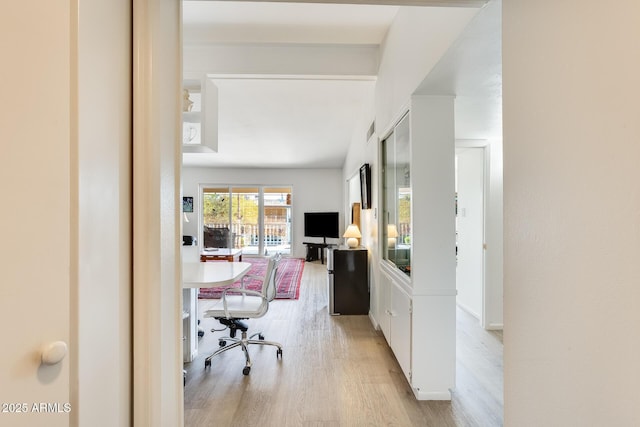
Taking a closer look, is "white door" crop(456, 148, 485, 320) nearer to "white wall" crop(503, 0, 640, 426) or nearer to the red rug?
the red rug

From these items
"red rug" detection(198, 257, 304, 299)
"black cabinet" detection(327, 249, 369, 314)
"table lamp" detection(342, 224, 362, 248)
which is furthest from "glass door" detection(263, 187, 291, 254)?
"black cabinet" detection(327, 249, 369, 314)

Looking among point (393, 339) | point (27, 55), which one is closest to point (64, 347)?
point (27, 55)

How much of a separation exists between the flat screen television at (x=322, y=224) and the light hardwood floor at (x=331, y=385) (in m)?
4.61

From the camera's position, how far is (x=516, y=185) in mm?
Result: 954

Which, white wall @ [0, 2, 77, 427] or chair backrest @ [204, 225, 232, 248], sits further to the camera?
chair backrest @ [204, 225, 232, 248]

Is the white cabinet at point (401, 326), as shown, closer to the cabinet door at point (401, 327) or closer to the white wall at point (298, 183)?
the cabinet door at point (401, 327)

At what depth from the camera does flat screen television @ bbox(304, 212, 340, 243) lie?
7984mm

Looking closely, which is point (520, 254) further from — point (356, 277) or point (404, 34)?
point (356, 277)

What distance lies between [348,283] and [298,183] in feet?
16.7

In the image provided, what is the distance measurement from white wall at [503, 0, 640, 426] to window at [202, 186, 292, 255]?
7.85 m

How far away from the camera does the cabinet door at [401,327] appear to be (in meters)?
2.21

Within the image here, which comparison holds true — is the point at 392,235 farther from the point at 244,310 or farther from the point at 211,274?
the point at 211,274

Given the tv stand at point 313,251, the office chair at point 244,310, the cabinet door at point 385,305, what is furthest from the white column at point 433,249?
the tv stand at point 313,251

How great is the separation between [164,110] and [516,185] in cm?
115
